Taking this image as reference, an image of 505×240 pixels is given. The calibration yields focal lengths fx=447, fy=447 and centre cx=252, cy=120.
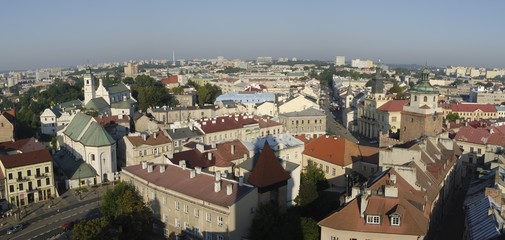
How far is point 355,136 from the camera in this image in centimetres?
9300

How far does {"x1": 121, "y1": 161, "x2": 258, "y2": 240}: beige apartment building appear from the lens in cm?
3334

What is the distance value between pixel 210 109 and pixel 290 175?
50.9m

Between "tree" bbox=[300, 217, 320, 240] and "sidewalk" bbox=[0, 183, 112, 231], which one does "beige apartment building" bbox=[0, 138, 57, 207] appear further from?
"tree" bbox=[300, 217, 320, 240]

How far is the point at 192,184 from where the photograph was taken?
122 feet

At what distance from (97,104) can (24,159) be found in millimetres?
45319

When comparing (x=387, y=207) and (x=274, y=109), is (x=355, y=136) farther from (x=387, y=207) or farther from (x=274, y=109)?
(x=387, y=207)

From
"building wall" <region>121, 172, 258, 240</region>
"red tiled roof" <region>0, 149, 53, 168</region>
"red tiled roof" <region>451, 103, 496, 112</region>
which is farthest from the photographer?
"red tiled roof" <region>451, 103, 496, 112</region>

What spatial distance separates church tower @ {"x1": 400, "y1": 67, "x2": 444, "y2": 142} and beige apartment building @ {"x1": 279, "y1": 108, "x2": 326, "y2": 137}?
854 inches

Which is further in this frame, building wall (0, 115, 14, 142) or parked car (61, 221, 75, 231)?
building wall (0, 115, 14, 142)

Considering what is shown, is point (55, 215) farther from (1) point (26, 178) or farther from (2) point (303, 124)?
(2) point (303, 124)

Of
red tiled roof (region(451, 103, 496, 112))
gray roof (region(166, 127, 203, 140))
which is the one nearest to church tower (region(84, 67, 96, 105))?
gray roof (region(166, 127, 203, 140))

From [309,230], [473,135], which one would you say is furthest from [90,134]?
[473,135]

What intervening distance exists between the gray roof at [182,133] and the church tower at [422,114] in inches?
1170

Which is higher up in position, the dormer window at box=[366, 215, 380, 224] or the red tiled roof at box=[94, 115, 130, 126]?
the red tiled roof at box=[94, 115, 130, 126]
